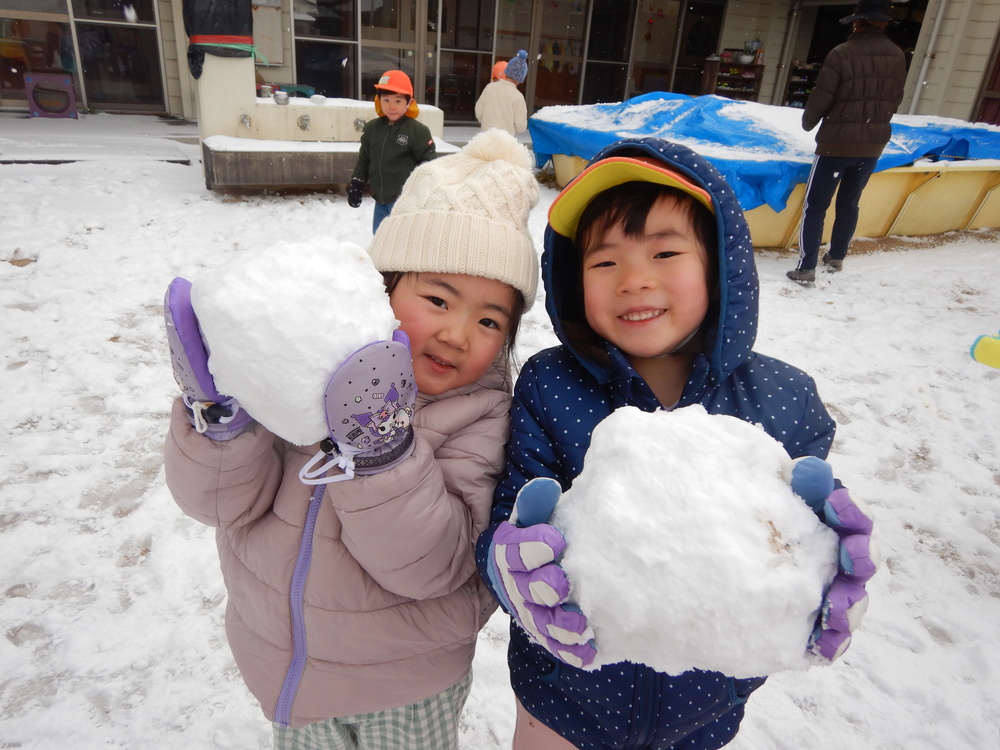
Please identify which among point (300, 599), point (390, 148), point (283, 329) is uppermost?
point (283, 329)

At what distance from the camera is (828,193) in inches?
201

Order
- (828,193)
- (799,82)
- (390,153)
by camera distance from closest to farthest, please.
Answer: (390,153) < (828,193) < (799,82)

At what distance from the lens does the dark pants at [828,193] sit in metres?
4.98

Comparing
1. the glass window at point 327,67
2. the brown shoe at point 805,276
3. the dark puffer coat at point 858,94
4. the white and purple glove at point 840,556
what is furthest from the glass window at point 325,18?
the white and purple glove at point 840,556

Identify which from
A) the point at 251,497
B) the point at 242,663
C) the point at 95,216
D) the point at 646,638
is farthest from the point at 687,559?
the point at 95,216

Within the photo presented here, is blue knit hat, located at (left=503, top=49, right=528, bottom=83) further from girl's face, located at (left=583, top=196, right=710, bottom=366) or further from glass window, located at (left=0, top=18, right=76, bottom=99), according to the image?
glass window, located at (left=0, top=18, right=76, bottom=99)

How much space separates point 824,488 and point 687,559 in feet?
0.67

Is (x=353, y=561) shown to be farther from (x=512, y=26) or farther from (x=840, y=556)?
(x=512, y=26)

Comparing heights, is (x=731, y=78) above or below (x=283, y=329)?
above

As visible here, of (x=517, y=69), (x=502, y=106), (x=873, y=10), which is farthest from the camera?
(x=517, y=69)

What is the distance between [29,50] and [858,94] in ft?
39.4

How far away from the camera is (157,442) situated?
2.76m

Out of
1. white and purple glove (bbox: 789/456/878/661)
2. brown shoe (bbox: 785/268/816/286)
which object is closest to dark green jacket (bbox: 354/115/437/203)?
brown shoe (bbox: 785/268/816/286)

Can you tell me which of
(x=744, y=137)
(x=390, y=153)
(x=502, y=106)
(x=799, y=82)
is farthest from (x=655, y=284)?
(x=799, y=82)
